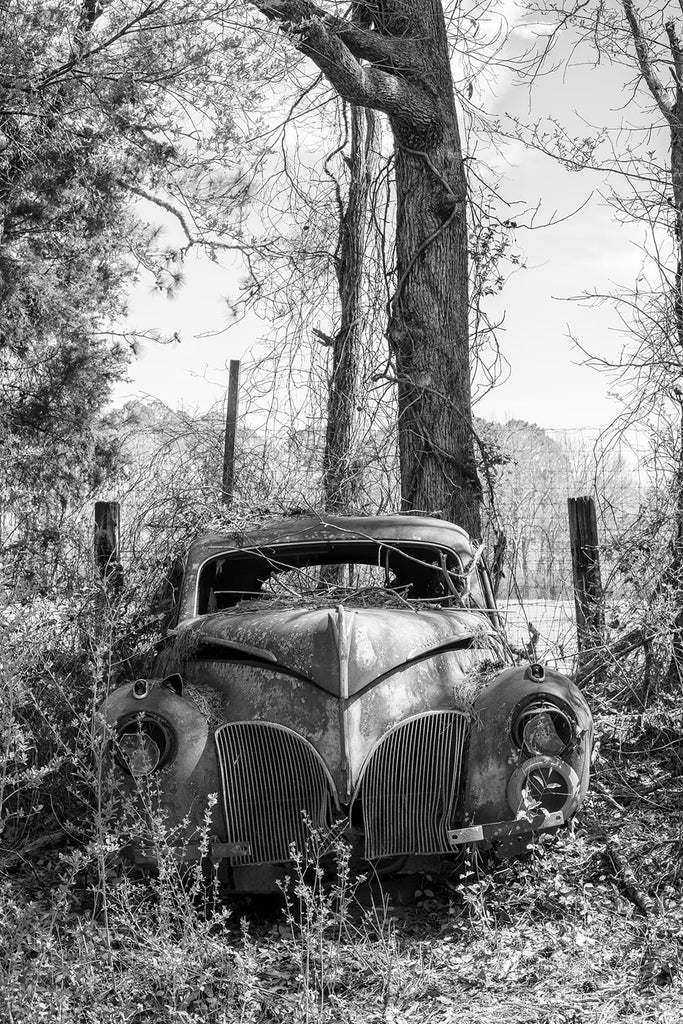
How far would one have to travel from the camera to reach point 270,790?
3.79 metres

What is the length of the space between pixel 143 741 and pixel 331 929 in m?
1.07

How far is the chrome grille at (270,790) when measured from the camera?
3.71 meters

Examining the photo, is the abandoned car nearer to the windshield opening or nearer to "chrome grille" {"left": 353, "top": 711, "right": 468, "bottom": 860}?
"chrome grille" {"left": 353, "top": 711, "right": 468, "bottom": 860}

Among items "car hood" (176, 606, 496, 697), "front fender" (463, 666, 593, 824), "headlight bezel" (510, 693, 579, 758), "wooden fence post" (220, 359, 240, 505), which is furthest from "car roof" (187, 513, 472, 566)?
"wooden fence post" (220, 359, 240, 505)

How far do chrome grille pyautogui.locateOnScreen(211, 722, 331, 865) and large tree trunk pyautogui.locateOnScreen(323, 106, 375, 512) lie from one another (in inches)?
167

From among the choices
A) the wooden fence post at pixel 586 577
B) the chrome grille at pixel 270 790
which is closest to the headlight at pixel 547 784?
the chrome grille at pixel 270 790

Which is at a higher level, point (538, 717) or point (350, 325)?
point (350, 325)

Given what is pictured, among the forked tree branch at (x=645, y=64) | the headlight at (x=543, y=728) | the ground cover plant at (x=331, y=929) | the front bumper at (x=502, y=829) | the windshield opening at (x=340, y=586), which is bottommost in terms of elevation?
the ground cover plant at (x=331, y=929)

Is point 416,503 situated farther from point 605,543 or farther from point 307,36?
point 307,36

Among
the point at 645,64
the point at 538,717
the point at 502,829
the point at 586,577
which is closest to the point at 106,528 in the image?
the point at 586,577

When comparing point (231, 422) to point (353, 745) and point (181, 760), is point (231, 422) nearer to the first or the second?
point (181, 760)

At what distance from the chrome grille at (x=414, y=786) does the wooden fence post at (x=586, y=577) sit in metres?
2.37

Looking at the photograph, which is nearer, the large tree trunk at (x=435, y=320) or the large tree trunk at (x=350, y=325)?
the large tree trunk at (x=435, y=320)

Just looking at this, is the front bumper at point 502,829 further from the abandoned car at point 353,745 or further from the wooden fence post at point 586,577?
the wooden fence post at point 586,577
